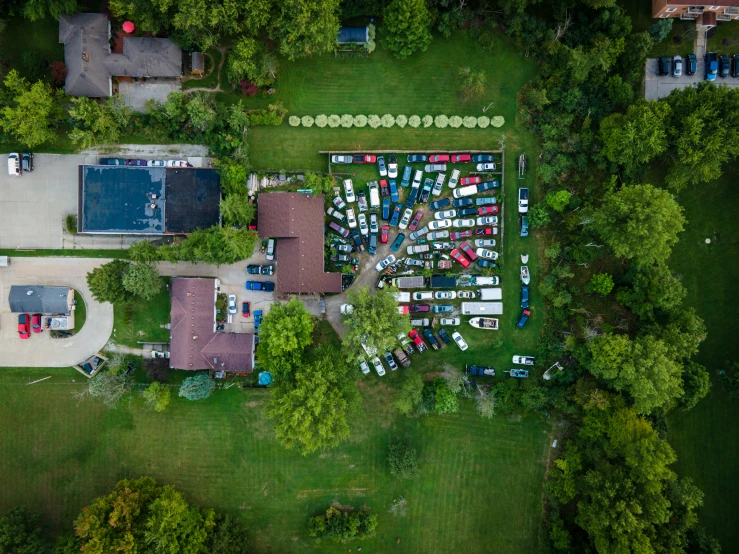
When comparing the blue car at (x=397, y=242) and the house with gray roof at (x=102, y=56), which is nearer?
the house with gray roof at (x=102, y=56)

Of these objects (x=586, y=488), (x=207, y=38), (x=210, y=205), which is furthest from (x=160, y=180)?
(x=586, y=488)

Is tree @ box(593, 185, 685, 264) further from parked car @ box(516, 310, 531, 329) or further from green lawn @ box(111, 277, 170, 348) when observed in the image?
green lawn @ box(111, 277, 170, 348)

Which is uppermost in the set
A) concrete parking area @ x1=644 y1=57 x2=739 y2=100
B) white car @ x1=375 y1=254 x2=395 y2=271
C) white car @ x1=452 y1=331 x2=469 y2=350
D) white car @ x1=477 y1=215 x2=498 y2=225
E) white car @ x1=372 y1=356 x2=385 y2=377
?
concrete parking area @ x1=644 y1=57 x2=739 y2=100

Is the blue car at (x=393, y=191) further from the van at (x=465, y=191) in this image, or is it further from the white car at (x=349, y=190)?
the van at (x=465, y=191)

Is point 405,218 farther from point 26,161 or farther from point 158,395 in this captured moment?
point 26,161

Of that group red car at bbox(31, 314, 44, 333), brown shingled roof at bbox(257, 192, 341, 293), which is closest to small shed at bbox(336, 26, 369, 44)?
brown shingled roof at bbox(257, 192, 341, 293)

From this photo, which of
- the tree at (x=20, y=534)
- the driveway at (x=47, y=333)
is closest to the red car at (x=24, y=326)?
the driveway at (x=47, y=333)

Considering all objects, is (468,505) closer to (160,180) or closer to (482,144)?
(482,144)
